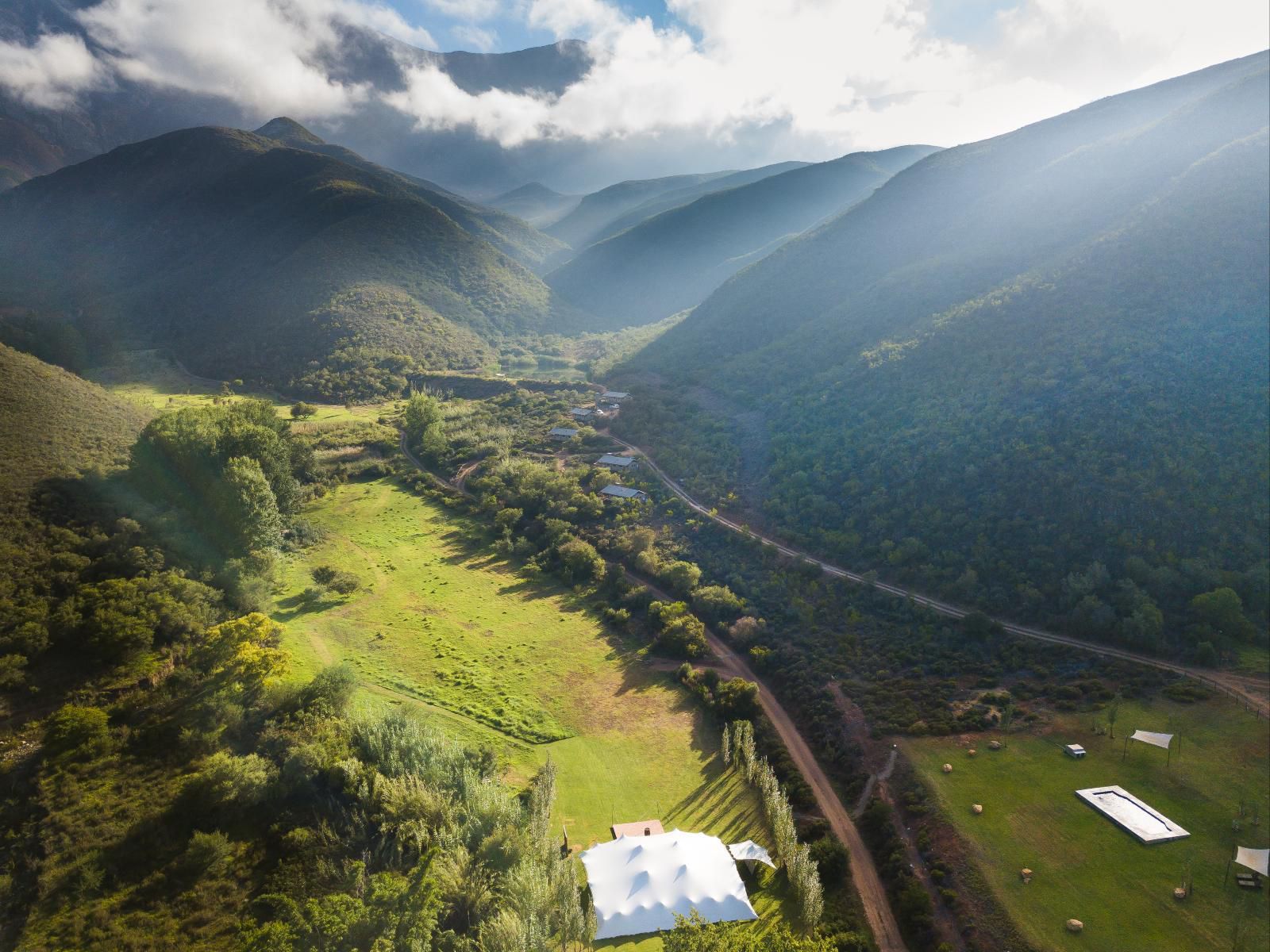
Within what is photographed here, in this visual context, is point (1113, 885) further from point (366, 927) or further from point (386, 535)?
point (386, 535)

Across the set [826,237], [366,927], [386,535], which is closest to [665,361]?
[826,237]

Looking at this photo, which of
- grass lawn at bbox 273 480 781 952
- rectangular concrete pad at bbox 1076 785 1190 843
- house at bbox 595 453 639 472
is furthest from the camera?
house at bbox 595 453 639 472

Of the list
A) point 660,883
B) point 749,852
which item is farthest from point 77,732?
point 749,852

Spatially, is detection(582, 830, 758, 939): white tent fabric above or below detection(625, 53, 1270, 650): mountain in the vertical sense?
below

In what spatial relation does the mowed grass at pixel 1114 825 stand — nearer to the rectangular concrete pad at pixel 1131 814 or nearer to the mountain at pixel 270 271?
the rectangular concrete pad at pixel 1131 814

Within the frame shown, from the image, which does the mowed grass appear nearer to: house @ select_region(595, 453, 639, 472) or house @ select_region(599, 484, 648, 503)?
house @ select_region(599, 484, 648, 503)

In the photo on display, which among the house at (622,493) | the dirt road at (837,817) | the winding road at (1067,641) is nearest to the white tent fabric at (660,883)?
the dirt road at (837,817)

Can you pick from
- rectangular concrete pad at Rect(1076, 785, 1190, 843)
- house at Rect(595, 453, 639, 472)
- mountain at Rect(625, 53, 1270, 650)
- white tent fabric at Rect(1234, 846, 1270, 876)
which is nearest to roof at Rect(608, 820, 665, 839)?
rectangular concrete pad at Rect(1076, 785, 1190, 843)
